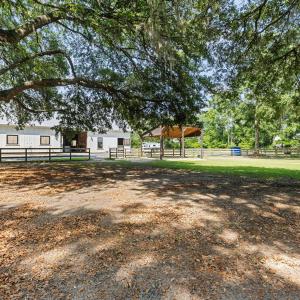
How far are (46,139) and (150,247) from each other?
2910 centimetres

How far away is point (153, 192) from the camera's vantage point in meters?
8.02

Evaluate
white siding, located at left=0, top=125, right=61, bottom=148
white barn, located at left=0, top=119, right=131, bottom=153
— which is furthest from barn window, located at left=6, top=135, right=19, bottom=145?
white siding, located at left=0, top=125, right=61, bottom=148

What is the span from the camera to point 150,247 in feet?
13.3

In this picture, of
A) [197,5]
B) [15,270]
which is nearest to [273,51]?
[197,5]

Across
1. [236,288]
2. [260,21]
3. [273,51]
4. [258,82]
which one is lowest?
[236,288]

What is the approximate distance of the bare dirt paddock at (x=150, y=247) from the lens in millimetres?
3039

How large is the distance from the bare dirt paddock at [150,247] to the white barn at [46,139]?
19287 mm

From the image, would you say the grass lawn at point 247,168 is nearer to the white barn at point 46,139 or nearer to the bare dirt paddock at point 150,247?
the bare dirt paddock at point 150,247

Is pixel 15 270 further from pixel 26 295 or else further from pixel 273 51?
pixel 273 51

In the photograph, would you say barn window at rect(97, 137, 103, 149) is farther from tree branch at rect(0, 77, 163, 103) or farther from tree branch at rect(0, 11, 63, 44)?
tree branch at rect(0, 11, 63, 44)

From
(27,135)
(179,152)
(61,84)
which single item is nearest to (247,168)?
(61,84)

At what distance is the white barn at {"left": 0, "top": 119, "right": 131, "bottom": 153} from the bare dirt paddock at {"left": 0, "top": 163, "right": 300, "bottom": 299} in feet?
63.3

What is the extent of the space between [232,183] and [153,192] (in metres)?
3.24

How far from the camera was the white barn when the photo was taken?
28391 mm
